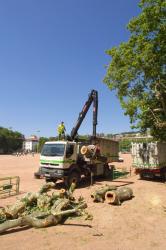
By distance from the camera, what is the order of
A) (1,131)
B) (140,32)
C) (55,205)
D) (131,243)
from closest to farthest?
(131,243) → (55,205) → (140,32) → (1,131)

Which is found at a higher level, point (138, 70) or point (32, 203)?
point (138, 70)

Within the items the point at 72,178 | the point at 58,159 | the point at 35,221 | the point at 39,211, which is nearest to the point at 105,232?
the point at 35,221

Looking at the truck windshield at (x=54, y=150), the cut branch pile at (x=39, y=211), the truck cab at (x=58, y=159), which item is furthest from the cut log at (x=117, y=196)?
the truck windshield at (x=54, y=150)

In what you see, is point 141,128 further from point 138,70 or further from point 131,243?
point 131,243

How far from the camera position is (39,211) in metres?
9.01

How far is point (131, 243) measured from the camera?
692cm

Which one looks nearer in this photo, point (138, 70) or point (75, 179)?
point (75, 179)

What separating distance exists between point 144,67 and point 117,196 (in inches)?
377

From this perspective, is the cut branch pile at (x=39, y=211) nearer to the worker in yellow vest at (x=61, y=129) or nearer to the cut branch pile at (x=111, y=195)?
the cut branch pile at (x=111, y=195)

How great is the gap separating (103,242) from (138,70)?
13.2 m

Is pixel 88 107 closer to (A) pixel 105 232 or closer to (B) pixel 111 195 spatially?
(B) pixel 111 195

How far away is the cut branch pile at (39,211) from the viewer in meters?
8.02

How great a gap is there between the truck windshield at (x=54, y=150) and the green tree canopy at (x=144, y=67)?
19.2 feet

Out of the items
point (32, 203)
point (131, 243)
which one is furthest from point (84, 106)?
point (131, 243)
